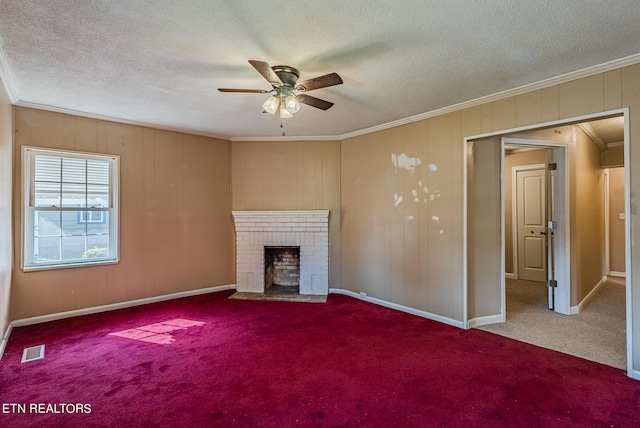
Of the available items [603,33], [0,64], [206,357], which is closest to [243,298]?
[206,357]

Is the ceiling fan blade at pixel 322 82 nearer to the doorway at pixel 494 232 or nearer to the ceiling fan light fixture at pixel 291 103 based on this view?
the ceiling fan light fixture at pixel 291 103

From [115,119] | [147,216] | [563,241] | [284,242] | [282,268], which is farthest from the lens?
[282,268]

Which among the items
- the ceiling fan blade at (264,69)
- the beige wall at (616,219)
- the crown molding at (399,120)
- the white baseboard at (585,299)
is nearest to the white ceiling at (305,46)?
the crown molding at (399,120)

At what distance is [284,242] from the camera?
4809 millimetres

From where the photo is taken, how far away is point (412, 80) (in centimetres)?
277

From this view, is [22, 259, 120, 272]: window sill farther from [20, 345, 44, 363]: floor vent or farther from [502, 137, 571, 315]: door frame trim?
[502, 137, 571, 315]: door frame trim

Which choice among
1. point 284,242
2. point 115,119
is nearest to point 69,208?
point 115,119

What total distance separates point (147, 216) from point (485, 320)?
179 inches

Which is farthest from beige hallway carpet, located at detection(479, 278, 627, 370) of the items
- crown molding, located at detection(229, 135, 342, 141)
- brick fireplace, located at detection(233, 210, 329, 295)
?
crown molding, located at detection(229, 135, 342, 141)

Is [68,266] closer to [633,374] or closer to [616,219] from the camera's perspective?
[633,374]

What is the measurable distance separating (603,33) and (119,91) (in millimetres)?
4046

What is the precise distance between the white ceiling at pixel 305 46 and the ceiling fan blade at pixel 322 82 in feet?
0.79

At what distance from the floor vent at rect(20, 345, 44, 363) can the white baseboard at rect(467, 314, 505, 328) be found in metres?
4.22

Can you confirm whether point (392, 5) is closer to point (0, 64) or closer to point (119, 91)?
point (119, 91)
